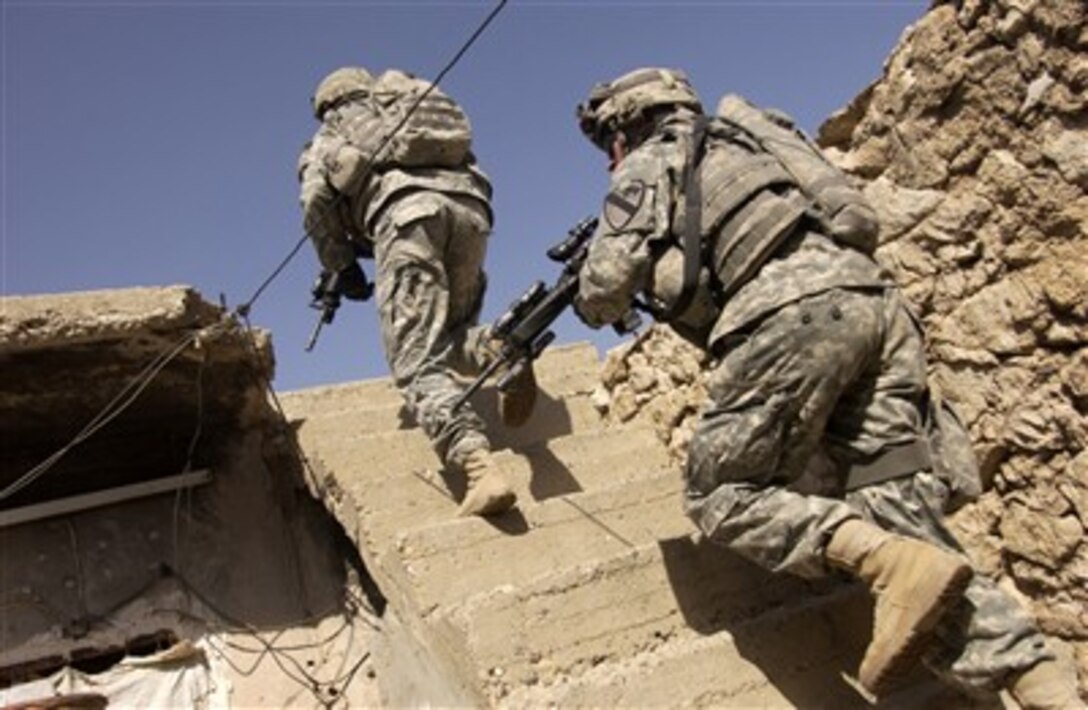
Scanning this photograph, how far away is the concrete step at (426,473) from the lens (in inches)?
151

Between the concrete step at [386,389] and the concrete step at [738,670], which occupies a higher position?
the concrete step at [386,389]

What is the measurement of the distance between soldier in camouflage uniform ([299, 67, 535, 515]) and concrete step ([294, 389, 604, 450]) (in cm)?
35

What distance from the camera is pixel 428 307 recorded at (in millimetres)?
4258

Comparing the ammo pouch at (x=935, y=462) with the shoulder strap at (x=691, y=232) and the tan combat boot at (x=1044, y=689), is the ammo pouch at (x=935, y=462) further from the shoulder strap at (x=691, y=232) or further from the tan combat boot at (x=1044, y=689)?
the shoulder strap at (x=691, y=232)

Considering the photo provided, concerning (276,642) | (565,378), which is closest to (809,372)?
(565,378)

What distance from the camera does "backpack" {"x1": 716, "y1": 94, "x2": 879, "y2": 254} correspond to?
301 cm

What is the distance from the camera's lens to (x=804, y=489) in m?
3.11

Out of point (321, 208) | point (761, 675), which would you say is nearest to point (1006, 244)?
point (761, 675)

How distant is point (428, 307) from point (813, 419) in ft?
6.44

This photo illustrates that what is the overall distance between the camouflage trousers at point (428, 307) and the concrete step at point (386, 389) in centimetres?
63

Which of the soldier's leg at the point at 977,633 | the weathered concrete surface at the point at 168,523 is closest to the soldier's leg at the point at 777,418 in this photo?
the soldier's leg at the point at 977,633

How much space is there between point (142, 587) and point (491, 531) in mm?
2132

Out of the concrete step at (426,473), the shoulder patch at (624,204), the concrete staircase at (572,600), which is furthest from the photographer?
the concrete step at (426,473)

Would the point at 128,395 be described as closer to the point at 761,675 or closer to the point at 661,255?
the point at 661,255
